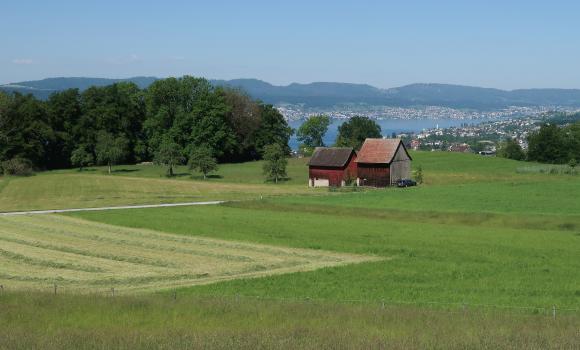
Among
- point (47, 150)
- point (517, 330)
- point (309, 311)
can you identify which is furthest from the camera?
point (47, 150)

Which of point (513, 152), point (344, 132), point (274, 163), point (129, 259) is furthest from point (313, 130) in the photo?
point (129, 259)

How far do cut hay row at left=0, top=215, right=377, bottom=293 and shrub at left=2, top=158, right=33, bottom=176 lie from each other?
5907cm

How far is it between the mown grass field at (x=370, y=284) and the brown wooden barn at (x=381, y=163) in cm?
1447

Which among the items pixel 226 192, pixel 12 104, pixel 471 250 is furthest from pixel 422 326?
pixel 12 104

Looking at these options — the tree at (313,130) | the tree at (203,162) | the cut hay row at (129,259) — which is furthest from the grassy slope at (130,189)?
the tree at (313,130)

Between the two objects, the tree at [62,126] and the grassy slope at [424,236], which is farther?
the tree at [62,126]

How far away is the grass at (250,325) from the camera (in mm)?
13953

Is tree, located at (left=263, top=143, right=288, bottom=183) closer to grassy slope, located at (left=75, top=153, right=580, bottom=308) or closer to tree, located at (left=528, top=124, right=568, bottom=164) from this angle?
grassy slope, located at (left=75, top=153, right=580, bottom=308)

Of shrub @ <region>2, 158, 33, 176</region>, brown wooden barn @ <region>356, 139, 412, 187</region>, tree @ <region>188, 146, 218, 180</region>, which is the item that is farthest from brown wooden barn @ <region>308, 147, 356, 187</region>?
shrub @ <region>2, 158, 33, 176</region>

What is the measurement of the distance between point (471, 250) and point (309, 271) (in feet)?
32.0

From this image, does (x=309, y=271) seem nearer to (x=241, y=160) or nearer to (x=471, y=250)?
(x=471, y=250)

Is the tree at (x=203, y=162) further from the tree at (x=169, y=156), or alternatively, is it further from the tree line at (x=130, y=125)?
the tree at (x=169, y=156)

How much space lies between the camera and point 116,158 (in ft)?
345

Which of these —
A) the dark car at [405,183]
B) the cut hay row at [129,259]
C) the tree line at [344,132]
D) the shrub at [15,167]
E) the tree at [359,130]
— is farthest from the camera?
the tree at [359,130]
